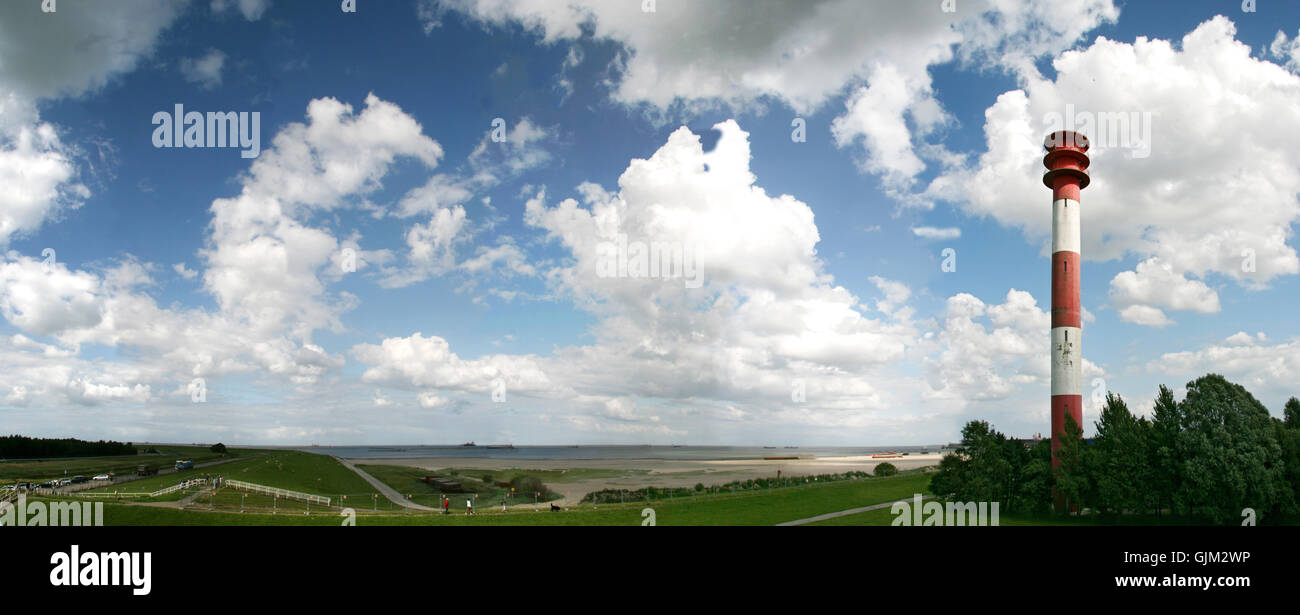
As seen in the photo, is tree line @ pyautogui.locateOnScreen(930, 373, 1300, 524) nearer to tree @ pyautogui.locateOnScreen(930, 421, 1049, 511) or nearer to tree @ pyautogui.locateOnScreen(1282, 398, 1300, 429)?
tree @ pyautogui.locateOnScreen(930, 421, 1049, 511)

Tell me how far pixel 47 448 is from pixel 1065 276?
497ft

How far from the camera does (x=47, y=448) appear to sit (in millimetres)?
109562

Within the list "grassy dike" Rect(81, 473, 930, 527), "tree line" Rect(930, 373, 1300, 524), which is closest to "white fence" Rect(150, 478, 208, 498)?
"grassy dike" Rect(81, 473, 930, 527)

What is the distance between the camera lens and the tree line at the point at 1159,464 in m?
39.6

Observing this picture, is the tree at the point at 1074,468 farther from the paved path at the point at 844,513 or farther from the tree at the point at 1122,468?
the paved path at the point at 844,513

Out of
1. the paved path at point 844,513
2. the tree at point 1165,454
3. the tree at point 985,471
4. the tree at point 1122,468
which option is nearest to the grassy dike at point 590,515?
the paved path at point 844,513

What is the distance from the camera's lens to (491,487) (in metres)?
86.8

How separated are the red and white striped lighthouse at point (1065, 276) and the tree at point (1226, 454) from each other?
636cm

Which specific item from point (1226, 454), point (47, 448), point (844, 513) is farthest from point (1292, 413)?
point (47, 448)

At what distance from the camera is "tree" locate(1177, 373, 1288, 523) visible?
1542 inches
